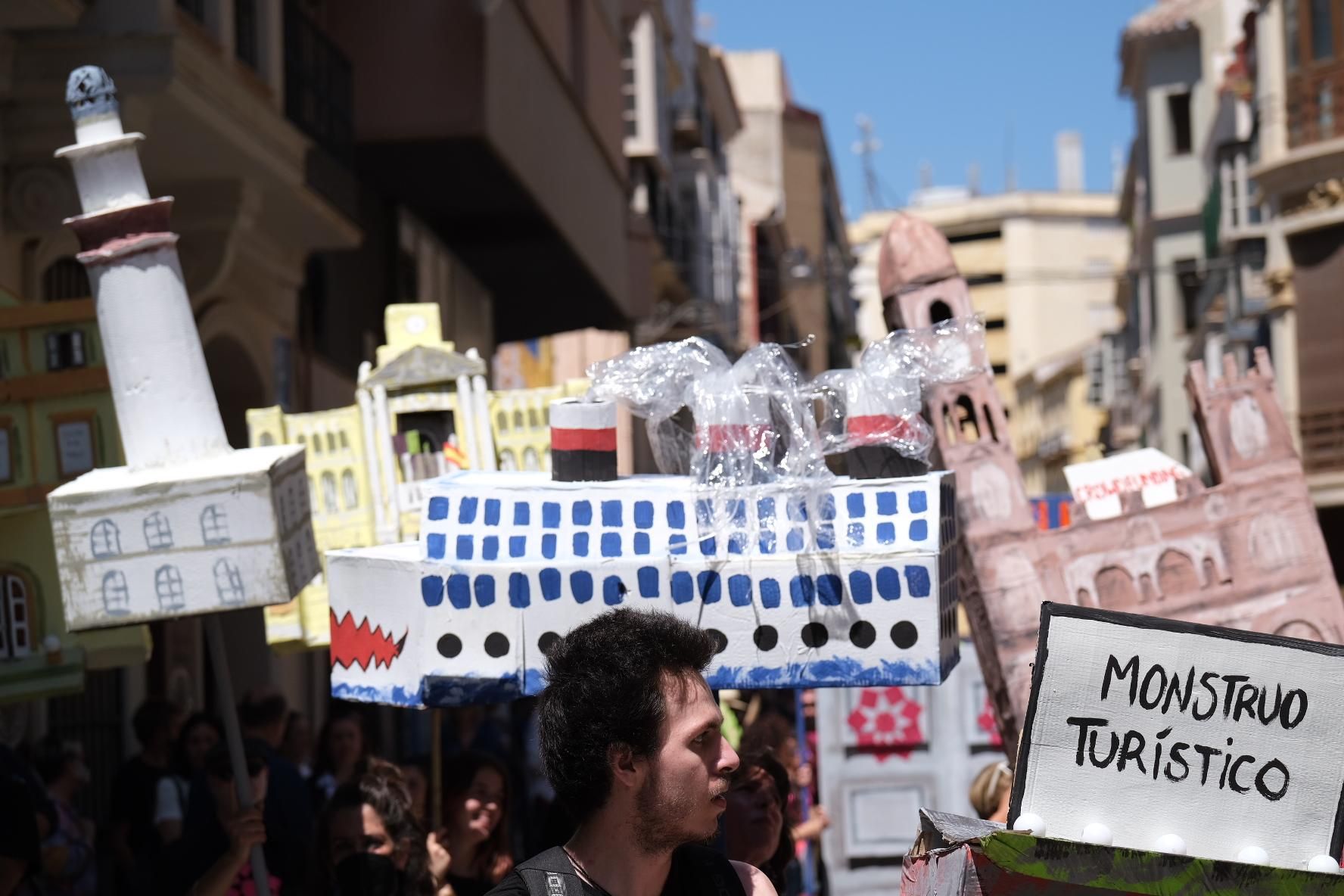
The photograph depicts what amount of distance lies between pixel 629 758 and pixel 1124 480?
365cm

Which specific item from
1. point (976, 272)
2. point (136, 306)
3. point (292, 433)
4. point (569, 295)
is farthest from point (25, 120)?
point (976, 272)

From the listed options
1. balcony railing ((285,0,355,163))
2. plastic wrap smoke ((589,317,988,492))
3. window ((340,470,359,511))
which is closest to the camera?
plastic wrap smoke ((589,317,988,492))

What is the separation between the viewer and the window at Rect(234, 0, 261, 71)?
485 inches

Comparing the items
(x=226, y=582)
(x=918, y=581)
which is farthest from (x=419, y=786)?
(x=918, y=581)

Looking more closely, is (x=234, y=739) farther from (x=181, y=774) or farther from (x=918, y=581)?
(x=181, y=774)

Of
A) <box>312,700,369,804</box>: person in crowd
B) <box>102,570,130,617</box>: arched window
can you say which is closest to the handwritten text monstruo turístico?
<box>102,570,130,617</box>: arched window

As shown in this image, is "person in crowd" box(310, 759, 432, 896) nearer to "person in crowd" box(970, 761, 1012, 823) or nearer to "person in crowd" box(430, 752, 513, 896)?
"person in crowd" box(430, 752, 513, 896)

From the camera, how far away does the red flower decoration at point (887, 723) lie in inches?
411

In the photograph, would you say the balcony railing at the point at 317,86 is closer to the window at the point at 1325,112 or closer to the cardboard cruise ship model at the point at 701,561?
the cardboard cruise ship model at the point at 701,561

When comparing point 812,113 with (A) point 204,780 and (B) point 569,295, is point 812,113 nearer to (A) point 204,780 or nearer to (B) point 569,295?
(B) point 569,295

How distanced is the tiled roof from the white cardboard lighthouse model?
43.9 m

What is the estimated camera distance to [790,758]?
30.9 ft

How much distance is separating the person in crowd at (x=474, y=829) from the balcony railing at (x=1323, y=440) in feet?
84.6

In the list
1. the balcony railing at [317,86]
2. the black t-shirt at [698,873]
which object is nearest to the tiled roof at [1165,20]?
the balcony railing at [317,86]
